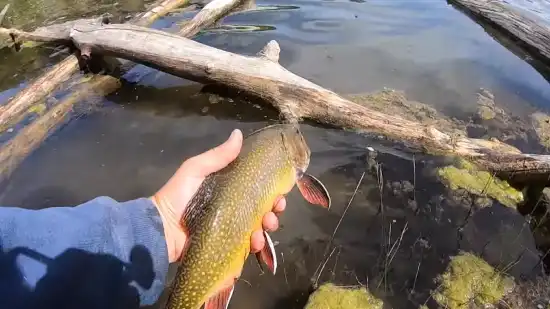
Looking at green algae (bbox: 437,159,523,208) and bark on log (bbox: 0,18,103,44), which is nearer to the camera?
green algae (bbox: 437,159,523,208)

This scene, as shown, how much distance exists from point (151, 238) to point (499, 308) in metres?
3.10

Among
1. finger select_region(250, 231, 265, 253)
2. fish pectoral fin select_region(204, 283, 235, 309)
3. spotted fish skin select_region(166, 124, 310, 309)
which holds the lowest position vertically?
fish pectoral fin select_region(204, 283, 235, 309)

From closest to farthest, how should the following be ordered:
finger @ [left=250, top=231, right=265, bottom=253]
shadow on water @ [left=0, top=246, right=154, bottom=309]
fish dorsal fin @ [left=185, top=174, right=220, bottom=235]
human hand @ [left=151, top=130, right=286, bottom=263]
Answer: shadow on water @ [left=0, top=246, right=154, bottom=309]
fish dorsal fin @ [left=185, top=174, right=220, bottom=235]
finger @ [left=250, top=231, right=265, bottom=253]
human hand @ [left=151, top=130, right=286, bottom=263]

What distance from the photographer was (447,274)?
436 centimetres

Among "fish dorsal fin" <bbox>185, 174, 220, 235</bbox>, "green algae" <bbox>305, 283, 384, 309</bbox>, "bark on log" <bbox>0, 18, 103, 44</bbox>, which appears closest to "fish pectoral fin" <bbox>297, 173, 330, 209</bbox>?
"fish dorsal fin" <bbox>185, 174, 220, 235</bbox>

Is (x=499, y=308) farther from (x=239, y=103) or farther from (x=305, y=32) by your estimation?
(x=305, y=32)

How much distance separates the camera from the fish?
8.00 feet

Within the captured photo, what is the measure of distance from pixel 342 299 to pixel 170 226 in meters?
1.81

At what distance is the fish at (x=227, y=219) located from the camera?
2439 mm

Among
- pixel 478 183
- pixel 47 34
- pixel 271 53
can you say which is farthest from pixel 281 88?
pixel 47 34

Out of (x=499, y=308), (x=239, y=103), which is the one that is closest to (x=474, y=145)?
(x=499, y=308)

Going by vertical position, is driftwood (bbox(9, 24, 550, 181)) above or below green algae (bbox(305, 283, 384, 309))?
above

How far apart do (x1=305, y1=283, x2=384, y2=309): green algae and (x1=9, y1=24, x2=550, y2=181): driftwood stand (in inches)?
95.8

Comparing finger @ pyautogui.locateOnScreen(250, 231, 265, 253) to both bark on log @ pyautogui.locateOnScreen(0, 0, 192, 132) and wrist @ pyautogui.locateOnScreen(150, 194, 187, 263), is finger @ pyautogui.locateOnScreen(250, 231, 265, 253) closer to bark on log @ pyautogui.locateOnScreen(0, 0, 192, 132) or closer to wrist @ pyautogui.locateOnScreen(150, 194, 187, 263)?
wrist @ pyautogui.locateOnScreen(150, 194, 187, 263)
